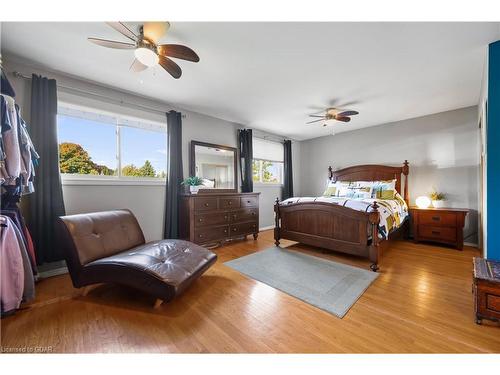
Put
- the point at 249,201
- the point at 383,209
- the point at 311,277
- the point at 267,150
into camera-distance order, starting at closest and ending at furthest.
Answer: the point at 311,277 < the point at 383,209 < the point at 249,201 < the point at 267,150

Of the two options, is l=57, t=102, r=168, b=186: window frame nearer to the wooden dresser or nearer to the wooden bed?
the wooden dresser

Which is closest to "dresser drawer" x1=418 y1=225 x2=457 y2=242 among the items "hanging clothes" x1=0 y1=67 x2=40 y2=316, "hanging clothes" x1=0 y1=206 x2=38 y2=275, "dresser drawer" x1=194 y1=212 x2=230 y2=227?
"dresser drawer" x1=194 y1=212 x2=230 y2=227

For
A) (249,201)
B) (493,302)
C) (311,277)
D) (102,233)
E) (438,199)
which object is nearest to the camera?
(493,302)

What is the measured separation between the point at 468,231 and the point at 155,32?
528 cm

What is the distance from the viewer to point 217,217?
3.46 meters

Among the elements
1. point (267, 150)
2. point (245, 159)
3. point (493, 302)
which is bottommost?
point (493, 302)

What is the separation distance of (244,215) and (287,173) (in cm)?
202

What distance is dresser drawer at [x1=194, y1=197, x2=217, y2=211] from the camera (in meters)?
3.21

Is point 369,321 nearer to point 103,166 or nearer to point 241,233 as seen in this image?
point 241,233

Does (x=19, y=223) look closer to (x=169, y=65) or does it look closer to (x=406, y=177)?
(x=169, y=65)

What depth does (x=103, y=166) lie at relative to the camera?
2832mm

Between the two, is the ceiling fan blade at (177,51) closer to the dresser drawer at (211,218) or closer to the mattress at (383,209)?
the dresser drawer at (211,218)

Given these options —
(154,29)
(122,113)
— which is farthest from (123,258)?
(122,113)

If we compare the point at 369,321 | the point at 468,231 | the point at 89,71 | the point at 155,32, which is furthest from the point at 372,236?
the point at 89,71
